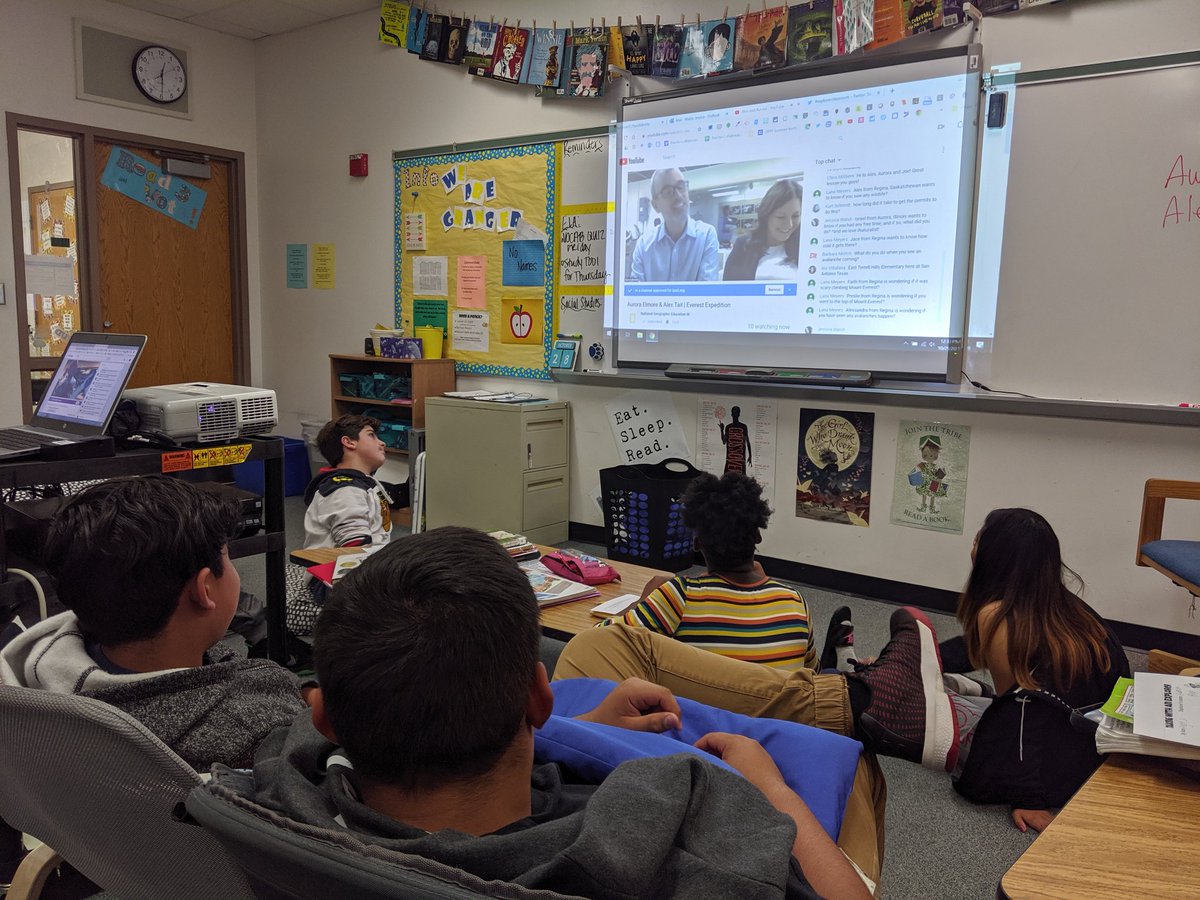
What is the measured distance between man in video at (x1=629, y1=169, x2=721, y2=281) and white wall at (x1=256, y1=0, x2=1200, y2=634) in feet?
1.82

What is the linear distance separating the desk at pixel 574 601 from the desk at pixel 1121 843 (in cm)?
90

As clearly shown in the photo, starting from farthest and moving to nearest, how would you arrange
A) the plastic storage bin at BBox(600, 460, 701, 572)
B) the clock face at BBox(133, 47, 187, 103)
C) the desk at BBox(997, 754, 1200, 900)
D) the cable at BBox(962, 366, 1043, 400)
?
1. the clock face at BBox(133, 47, 187, 103)
2. the plastic storage bin at BBox(600, 460, 701, 572)
3. the cable at BBox(962, 366, 1043, 400)
4. the desk at BBox(997, 754, 1200, 900)

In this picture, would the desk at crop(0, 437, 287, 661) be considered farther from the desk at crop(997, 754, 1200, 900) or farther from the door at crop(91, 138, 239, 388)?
the door at crop(91, 138, 239, 388)

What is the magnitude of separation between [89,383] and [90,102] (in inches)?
145

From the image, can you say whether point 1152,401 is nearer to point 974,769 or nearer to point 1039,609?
point 1039,609

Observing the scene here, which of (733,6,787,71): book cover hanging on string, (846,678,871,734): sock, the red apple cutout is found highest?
(733,6,787,71): book cover hanging on string

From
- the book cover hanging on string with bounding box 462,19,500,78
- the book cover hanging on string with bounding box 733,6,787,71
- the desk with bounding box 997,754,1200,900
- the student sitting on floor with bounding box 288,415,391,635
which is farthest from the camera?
the book cover hanging on string with bounding box 462,19,500,78

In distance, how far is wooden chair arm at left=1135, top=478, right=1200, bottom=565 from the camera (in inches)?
104

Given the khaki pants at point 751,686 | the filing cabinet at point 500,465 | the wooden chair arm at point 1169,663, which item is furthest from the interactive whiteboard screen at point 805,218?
the khaki pants at point 751,686

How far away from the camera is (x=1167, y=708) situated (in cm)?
101

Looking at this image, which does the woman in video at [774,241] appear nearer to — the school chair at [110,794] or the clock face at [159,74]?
the school chair at [110,794]

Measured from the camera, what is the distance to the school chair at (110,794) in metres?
0.75

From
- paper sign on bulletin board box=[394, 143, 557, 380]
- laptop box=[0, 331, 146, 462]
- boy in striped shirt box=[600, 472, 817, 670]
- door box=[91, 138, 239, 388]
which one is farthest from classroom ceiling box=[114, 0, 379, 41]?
boy in striped shirt box=[600, 472, 817, 670]

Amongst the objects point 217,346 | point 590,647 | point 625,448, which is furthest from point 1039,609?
point 217,346
